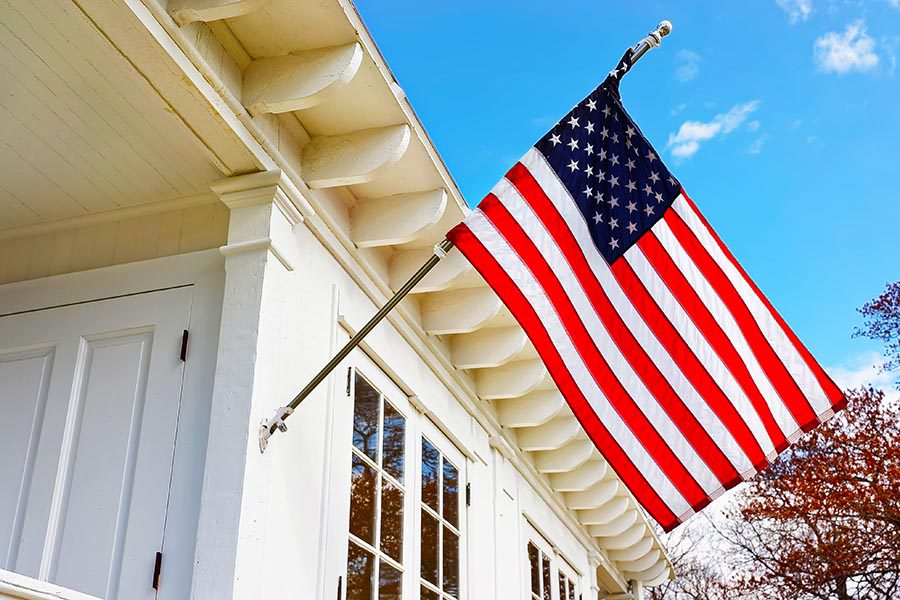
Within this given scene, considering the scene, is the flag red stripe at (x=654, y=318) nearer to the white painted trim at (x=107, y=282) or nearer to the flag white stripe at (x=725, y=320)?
the flag white stripe at (x=725, y=320)

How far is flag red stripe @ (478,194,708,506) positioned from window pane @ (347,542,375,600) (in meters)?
1.22

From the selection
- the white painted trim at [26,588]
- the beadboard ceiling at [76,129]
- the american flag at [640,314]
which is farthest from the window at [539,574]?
the white painted trim at [26,588]

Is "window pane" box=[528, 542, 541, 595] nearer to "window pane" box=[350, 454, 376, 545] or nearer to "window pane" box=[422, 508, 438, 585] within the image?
"window pane" box=[422, 508, 438, 585]

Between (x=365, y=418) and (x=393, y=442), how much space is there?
30 centimetres

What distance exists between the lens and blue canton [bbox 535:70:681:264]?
3578mm

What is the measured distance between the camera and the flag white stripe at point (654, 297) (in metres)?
3.54

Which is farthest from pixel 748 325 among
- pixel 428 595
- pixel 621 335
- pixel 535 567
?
pixel 535 567

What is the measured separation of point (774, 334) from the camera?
159 inches

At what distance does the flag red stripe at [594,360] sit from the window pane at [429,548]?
1.34 m

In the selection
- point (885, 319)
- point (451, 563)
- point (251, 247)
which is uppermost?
point (885, 319)

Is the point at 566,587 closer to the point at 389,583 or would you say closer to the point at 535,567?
the point at 535,567

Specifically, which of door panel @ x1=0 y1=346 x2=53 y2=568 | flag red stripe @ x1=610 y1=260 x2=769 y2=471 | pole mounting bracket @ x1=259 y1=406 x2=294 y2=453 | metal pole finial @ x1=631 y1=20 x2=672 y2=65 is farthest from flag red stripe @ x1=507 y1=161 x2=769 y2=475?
door panel @ x1=0 y1=346 x2=53 y2=568

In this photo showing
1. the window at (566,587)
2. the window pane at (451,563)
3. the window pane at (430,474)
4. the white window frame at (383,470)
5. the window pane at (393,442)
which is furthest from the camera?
the window at (566,587)

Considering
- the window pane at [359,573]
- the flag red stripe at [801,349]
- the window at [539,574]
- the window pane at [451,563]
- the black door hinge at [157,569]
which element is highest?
the flag red stripe at [801,349]
